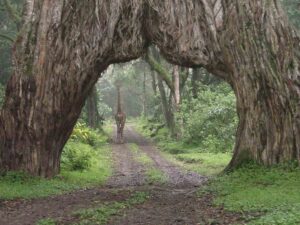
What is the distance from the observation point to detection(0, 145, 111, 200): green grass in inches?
469

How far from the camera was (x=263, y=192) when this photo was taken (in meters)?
10.2

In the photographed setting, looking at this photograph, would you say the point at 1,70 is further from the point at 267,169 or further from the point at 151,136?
the point at 267,169

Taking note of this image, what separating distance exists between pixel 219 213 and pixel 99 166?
9.92m

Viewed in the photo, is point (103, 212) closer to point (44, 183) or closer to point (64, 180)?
point (44, 183)

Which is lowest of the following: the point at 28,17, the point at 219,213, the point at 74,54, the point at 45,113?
the point at 219,213

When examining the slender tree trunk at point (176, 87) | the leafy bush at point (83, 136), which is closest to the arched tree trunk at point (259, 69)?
the leafy bush at point (83, 136)

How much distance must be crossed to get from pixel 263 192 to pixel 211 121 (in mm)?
14112

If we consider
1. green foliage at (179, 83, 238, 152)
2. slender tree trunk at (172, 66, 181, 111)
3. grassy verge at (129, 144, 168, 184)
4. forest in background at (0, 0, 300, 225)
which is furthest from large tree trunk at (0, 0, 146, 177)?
slender tree trunk at (172, 66, 181, 111)

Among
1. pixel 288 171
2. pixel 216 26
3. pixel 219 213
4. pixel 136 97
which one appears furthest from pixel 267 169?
pixel 136 97

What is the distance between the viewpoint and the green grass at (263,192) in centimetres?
811

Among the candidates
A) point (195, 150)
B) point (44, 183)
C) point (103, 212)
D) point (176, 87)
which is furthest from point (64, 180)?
point (176, 87)

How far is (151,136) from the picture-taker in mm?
36625

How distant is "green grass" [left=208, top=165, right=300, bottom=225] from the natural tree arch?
687 mm

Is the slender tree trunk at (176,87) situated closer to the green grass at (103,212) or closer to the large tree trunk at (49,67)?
the large tree trunk at (49,67)
